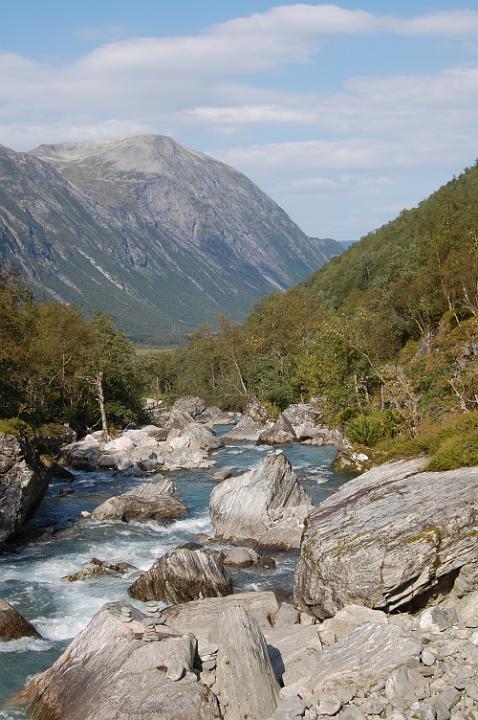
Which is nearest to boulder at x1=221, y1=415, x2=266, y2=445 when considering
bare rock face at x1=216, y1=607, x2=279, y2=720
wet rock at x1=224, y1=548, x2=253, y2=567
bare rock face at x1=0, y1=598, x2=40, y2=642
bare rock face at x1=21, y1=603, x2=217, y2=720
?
wet rock at x1=224, y1=548, x2=253, y2=567

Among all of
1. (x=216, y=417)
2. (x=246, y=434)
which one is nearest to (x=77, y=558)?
(x=246, y=434)

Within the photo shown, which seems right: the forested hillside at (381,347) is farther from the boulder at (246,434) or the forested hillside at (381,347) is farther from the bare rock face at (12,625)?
the bare rock face at (12,625)

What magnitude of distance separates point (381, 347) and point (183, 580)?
50.8 metres

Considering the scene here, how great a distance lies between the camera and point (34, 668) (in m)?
19.5

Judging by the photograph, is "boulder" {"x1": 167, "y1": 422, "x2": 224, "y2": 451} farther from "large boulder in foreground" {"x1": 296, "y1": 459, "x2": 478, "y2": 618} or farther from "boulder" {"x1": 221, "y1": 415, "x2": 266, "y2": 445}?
"large boulder in foreground" {"x1": 296, "y1": 459, "x2": 478, "y2": 618}

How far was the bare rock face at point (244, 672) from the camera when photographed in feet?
48.6

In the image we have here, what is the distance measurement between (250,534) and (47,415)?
3482 centimetres

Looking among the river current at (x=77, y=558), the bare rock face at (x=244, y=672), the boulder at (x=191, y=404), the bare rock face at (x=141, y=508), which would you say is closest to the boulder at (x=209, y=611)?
the bare rock face at (x=244, y=672)

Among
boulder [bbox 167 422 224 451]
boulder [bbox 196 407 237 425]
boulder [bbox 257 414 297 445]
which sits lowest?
boulder [bbox 196 407 237 425]

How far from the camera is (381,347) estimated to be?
7062 centimetres

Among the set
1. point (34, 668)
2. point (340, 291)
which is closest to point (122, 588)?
point (34, 668)

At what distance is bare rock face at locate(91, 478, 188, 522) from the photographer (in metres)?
36.7

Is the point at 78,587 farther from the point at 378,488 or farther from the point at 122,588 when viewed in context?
the point at 378,488

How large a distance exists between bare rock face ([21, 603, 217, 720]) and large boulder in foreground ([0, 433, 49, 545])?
14870 millimetres
